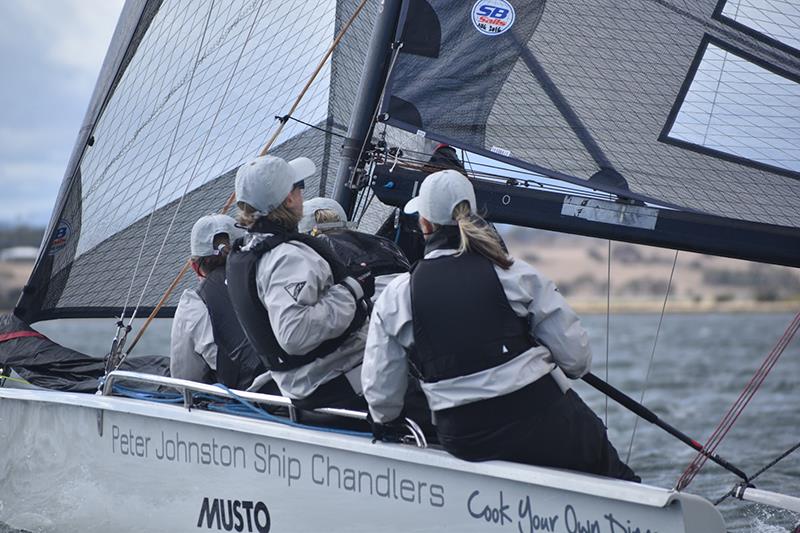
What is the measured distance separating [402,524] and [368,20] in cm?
303

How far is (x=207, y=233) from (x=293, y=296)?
3.48 ft

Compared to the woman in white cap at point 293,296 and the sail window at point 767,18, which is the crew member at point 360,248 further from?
the sail window at point 767,18

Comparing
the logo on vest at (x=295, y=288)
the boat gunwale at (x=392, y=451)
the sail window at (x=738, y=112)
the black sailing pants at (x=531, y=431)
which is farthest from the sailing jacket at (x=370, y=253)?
the sail window at (x=738, y=112)

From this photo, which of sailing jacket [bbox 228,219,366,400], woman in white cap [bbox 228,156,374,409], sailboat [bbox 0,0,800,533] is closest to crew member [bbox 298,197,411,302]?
woman in white cap [bbox 228,156,374,409]

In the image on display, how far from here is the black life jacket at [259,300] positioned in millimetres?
3275

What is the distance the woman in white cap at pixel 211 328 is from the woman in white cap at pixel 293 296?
1.56 ft

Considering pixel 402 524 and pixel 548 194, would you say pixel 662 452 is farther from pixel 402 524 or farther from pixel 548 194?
pixel 402 524

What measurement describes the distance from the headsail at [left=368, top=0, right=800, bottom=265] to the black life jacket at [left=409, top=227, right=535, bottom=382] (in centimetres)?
112

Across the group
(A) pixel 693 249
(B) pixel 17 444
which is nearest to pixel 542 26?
(A) pixel 693 249

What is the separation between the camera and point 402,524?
3033 mm

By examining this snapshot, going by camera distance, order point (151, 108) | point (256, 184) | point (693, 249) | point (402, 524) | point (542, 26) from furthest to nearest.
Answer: point (151, 108) → point (542, 26) → point (693, 249) → point (256, 184) → point (402, 524)

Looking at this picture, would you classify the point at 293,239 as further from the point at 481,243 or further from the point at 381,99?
the point at 381,99

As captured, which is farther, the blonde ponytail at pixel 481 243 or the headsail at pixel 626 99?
the headsail at pixel 626 99

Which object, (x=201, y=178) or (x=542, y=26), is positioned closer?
(x=542, y=26)
